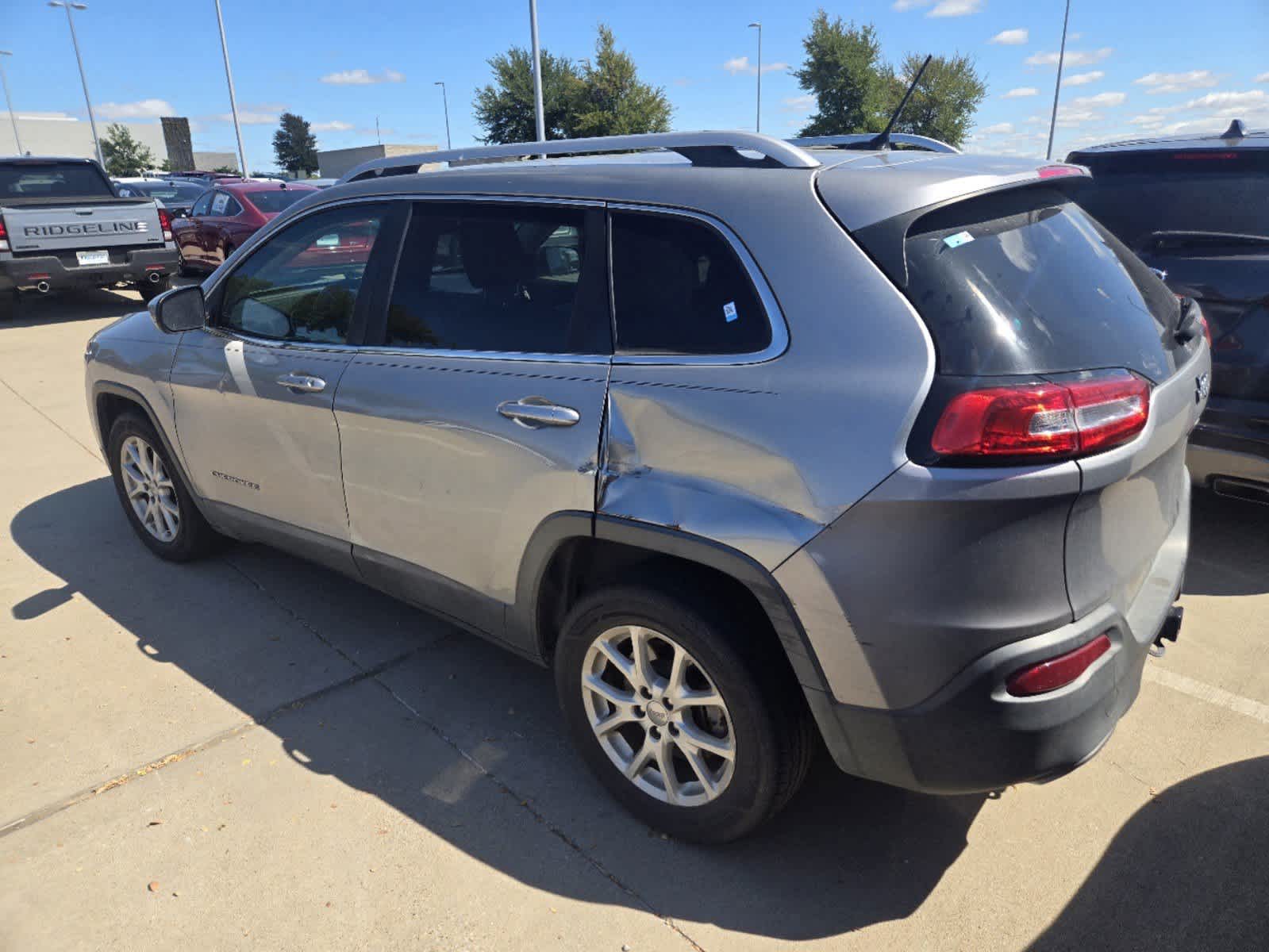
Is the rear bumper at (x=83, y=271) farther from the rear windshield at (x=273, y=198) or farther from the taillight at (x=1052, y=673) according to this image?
the taillight at (x=1052, y=673)

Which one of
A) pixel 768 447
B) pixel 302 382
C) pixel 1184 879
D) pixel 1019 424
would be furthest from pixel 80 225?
pixel 1184 879

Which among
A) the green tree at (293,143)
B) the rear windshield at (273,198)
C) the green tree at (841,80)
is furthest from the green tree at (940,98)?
the green tree at (293,143)

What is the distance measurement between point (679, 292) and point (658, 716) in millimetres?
1121

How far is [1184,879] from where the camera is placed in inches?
92.3

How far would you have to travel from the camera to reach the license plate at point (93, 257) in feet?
35.7

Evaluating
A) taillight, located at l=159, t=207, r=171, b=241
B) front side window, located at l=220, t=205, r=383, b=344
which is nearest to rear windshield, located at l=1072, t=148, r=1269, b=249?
front side window, located at l=220, t=205, r=383, b=344

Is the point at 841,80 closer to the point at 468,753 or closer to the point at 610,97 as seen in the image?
the point at 610,97

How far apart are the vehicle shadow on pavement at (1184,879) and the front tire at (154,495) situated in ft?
12.2

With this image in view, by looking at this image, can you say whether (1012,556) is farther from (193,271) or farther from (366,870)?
(193,271)

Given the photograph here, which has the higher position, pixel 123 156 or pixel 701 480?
pixel 123 156

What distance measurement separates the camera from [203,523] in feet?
13.8

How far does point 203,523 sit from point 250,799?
6.03 ft

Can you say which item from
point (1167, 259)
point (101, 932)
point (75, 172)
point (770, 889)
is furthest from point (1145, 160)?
point (75, 172)

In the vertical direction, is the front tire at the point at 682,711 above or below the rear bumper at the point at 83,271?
below
